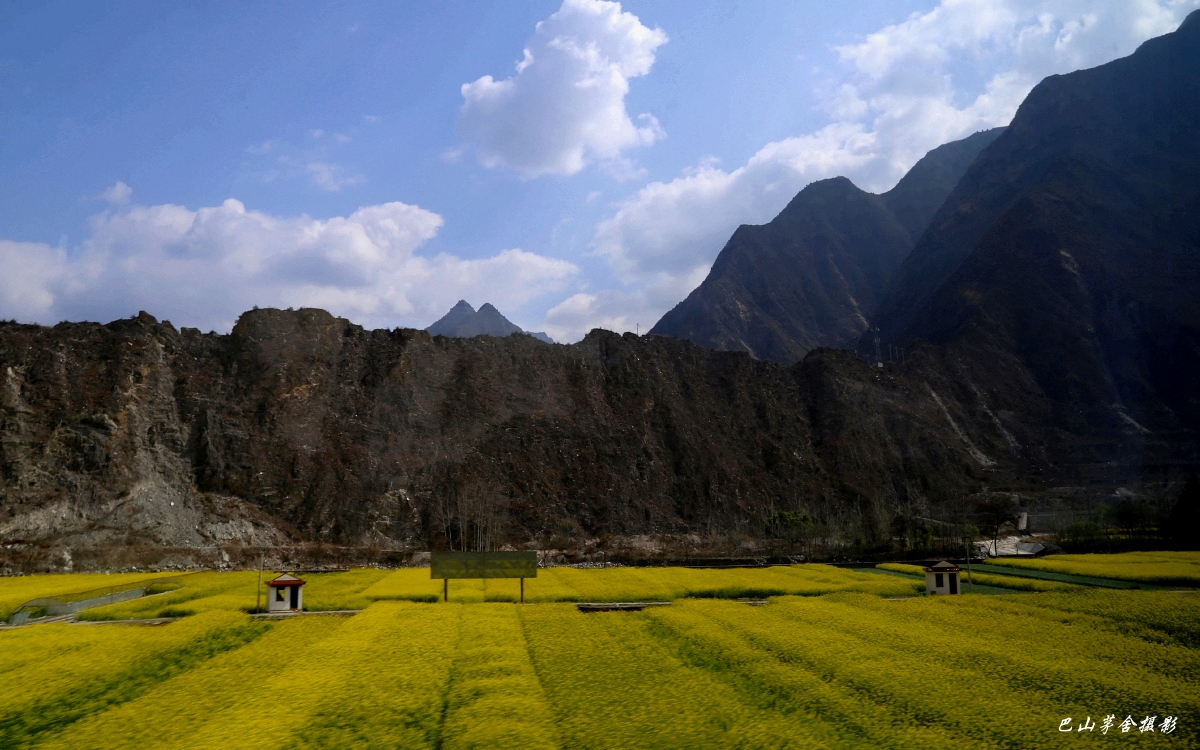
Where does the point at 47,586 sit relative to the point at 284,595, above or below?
below

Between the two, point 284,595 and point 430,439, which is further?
point 430,439

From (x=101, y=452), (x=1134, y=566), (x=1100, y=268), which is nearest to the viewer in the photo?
(x=1134, y=566)

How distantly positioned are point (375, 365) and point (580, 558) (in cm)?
4439

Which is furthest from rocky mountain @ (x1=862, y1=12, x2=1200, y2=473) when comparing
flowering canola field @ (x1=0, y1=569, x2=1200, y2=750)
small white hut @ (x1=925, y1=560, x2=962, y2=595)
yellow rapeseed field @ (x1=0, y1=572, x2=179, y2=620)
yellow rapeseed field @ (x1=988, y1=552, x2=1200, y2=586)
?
yellow rapeseed field @ (x1=0, y1=572, x2=179, y2=620)

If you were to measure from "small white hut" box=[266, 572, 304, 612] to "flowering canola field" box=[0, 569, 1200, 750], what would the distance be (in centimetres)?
249

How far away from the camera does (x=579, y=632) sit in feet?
76.0

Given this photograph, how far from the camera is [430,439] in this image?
3344 inches

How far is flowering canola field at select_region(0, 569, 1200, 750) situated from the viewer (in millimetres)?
12547

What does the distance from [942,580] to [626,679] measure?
79.5 ft

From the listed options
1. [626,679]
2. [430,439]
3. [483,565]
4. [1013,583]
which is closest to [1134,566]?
[1013,583]

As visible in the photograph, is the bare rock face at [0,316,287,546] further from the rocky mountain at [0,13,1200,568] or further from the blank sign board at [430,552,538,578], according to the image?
the blank sign board at [430,552,538,578]

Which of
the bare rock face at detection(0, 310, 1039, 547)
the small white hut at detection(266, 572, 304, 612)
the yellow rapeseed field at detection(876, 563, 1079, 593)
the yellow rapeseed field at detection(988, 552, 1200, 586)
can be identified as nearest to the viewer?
the small white hut at detection(266, 572, 304, 612)

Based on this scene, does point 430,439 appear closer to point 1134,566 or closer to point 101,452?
point 101,452

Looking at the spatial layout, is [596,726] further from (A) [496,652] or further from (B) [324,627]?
(B) [324,627]
